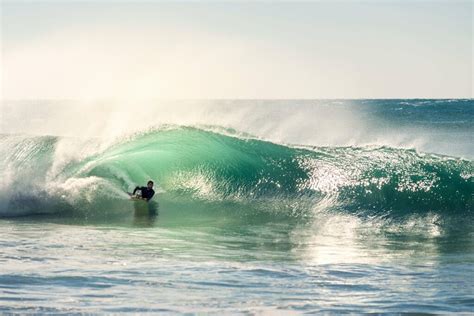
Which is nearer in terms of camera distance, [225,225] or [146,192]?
[225,225]

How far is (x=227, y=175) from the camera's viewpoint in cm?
1873

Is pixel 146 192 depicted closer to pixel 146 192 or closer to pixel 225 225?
pixel 146 192

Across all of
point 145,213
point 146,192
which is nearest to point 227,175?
point 146,192

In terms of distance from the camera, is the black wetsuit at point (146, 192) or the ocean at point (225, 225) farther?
the black wetsuit at point (146, 192)

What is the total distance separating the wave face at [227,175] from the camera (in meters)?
16.8

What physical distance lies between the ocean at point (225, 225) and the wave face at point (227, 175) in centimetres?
4

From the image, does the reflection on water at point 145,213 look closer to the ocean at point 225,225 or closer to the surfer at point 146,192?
the ocean at point 225,225

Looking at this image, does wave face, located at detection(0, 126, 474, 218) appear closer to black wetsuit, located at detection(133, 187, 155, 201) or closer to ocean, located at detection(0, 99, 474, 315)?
ocean, located at detection(0, 99, 474, 315)

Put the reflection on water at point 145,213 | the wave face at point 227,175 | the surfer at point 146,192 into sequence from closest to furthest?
the reflection on water at point 145,213 → the surfer at point 146,192 → the wave face at point 227,175

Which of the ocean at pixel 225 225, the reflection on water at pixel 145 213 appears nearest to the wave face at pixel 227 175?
the ocean at pixel 225 225

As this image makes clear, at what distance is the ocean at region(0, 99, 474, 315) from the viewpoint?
8984 millimetres

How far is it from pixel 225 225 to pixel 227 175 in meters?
3.61

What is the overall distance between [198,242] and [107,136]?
856 cm

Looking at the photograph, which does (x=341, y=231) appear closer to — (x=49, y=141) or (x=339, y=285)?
A: (x=339, y=285)
